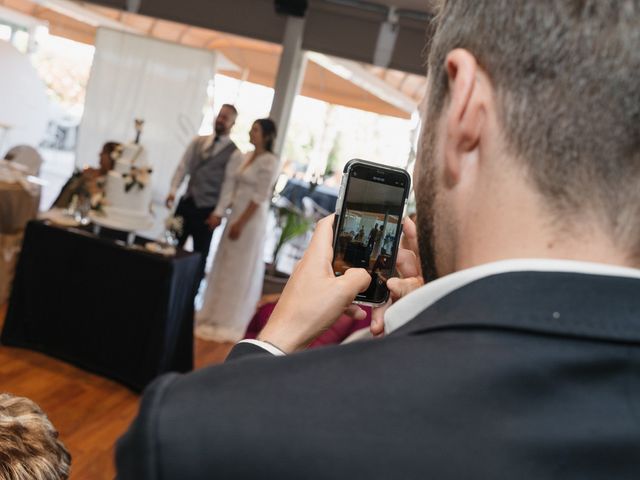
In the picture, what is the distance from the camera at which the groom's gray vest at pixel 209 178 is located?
484 cm

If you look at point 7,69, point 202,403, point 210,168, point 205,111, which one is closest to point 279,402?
point 202,403

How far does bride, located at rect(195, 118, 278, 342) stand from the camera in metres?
4.65

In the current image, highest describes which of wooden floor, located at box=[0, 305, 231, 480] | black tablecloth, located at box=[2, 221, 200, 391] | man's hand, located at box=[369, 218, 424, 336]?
man's hand, located at box=[369, 218, 424, 336]

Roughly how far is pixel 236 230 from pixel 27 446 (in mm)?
3508

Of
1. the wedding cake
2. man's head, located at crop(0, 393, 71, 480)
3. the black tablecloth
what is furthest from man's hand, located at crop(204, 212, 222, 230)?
man's head, located at crop(0, 393, 71, 480)

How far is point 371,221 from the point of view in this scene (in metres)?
0.97

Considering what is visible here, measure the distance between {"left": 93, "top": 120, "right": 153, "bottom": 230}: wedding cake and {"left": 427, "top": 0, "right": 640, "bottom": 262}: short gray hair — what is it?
3496 mm

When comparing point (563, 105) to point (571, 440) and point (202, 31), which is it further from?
point (202, 31)

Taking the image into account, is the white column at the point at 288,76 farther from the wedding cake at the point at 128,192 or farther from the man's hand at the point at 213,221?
the wedding cake at the point at 128,192

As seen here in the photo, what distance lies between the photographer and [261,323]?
8.63 ft

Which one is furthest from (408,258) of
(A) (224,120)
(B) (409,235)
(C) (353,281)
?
(A) (224,120)

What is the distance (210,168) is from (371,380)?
4532 mm

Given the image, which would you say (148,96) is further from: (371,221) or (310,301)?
(310,301)

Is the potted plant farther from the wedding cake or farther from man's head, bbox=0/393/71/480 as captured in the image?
man's head, bbox=0/393/71/480
